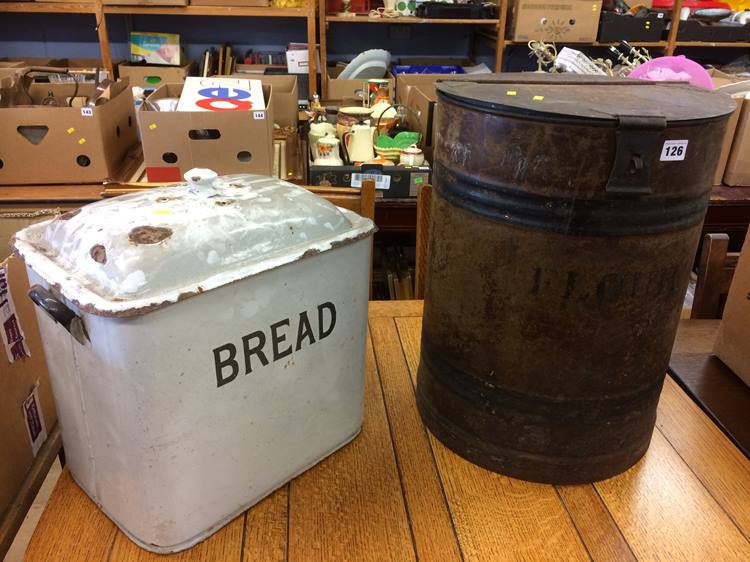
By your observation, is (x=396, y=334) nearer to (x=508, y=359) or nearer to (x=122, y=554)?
(x=508, y=359)

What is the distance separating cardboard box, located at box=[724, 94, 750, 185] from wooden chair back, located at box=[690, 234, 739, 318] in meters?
1.13

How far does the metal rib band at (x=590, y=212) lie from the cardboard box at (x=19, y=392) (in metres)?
0.83

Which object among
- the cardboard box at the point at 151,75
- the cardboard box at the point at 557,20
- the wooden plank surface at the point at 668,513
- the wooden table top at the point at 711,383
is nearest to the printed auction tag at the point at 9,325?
the wooden plank surface at the point at 668,513

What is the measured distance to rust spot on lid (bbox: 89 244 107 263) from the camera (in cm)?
81

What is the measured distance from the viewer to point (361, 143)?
8.14 ft

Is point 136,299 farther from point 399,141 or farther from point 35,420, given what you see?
point 399,141

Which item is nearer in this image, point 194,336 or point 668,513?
point 194,336

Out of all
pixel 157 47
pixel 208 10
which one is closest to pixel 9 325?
pixel 208 10

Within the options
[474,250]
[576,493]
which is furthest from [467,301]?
[576,493]

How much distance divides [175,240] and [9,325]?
470 mm

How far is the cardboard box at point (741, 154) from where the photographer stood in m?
2.47

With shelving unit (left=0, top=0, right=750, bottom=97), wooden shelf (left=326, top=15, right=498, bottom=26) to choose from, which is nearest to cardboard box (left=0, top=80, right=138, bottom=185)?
shelving unit (left=0, top=0, right=750, bottom=97)

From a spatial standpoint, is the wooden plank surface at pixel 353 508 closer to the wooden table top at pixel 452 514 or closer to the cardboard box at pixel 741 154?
the wooden table top at pixel 452 514

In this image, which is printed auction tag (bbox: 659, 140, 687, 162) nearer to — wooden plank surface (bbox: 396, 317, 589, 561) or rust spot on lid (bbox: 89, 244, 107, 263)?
wooden plank surface (bbox: 396, 317, 589, 561)
